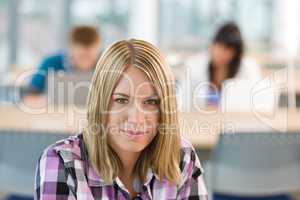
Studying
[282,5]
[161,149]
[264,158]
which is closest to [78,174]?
→ [161,149]

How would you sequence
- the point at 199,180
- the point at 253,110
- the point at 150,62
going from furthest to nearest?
the point at 253,110 → the point at 199,180 → the point at 150,62

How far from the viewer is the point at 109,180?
0.96 m

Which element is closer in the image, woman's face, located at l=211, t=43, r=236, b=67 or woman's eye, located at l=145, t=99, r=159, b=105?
woman's eye, located at l=145, t=99, r=159, b=105

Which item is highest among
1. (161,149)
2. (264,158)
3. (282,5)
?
(282,5)

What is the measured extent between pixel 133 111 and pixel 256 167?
1064 mm

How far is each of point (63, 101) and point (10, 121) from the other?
0.36 meters

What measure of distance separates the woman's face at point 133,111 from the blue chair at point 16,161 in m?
0.80

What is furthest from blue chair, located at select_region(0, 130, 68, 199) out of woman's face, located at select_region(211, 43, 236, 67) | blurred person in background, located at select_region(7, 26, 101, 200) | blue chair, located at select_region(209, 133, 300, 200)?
woman's face, located at select_region(211, 43, 236, 67)

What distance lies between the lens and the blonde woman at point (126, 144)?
0.90 meters

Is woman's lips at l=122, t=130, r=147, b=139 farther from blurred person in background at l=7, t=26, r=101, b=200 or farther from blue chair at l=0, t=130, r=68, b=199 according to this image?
blurred person in background at l=7, t=26, r=101, b=200

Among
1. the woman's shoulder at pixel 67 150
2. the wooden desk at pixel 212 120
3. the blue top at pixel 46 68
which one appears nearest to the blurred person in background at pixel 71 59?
the blue top at pixel 46 68

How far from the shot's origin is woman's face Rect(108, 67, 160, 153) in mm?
900

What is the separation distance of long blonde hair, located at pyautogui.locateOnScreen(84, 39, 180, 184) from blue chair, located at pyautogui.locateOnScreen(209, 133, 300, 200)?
0.84 m

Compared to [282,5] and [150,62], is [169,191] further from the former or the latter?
[282,5]
